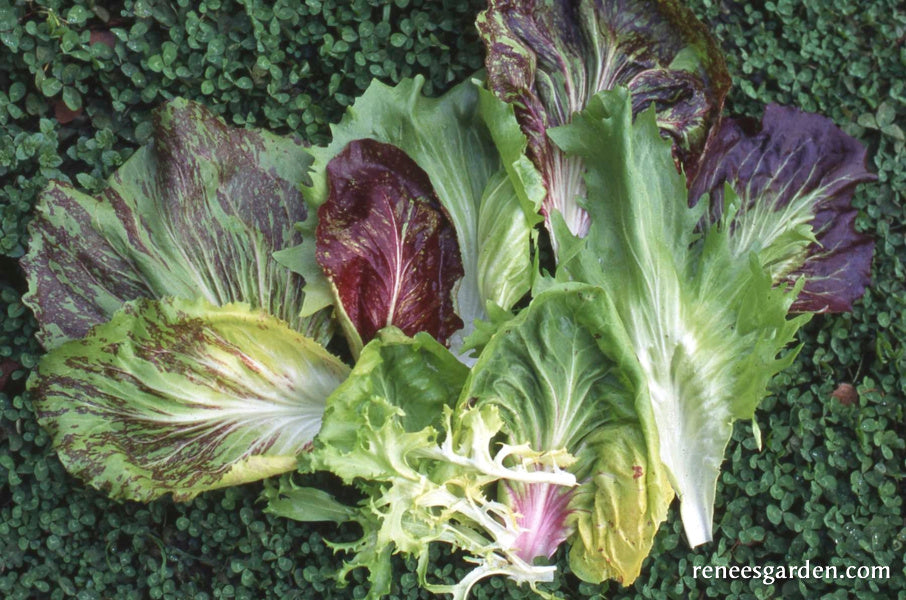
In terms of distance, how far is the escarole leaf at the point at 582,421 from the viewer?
211 cm

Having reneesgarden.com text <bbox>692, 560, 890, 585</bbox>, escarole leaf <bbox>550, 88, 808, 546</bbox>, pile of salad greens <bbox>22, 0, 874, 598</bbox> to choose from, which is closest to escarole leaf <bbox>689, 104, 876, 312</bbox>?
pile of salad greens <bbox>22, 0, 874, 598</bbox>

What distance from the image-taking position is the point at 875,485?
2.47m

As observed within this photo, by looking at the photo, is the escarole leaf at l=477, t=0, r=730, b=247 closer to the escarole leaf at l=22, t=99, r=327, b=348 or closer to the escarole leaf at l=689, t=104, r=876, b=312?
the escarole leaf at l=689, t=104, r=876, b=312

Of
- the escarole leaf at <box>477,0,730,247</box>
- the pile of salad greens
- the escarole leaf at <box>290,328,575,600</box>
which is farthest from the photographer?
the escarole leaf at <box>477,0,730,247</box>

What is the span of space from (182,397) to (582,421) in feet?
3.03

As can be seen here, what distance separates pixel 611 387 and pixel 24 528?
152 cm

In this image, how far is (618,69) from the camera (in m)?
2.39

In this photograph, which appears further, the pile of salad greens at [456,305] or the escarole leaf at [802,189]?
the escarole leaf at [802,189]

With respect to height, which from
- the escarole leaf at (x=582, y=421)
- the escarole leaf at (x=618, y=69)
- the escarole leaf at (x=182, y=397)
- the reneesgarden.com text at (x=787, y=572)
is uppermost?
the escarole leaf at (x=618, y=69)

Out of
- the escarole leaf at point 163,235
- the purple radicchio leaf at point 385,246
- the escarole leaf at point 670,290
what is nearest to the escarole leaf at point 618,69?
the escarole leaf at point 670,290

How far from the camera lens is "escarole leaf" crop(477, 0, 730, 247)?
2.36 meters

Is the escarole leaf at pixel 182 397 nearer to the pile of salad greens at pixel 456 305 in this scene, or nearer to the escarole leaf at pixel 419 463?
the pile of salad greens at pixel 456 305

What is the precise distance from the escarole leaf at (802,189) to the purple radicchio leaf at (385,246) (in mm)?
704

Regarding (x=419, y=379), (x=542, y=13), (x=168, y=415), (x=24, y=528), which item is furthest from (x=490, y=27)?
(x=24, y=528)
